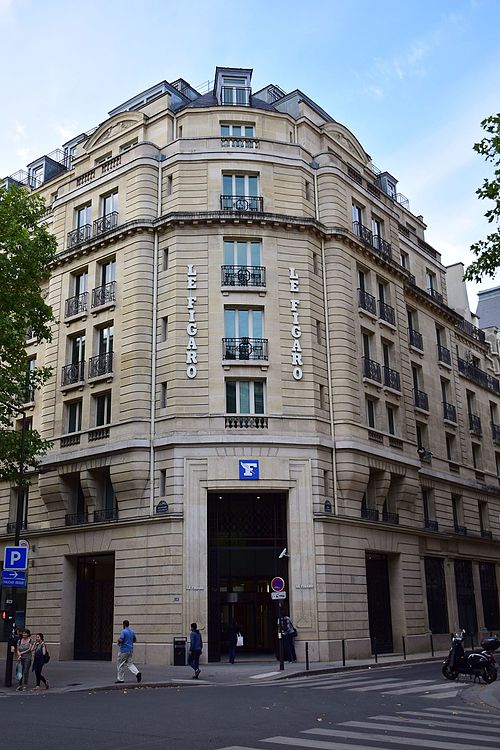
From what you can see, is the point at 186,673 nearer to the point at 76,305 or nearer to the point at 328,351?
the point at 328,351

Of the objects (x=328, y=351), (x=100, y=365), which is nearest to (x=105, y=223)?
(x=100, y=365)

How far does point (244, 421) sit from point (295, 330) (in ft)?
14.9

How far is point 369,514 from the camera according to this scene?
33.3 meters

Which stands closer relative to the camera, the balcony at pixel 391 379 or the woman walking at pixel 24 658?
the woman walking at pixel 24 658

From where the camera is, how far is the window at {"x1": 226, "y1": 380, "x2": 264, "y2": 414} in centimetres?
3055

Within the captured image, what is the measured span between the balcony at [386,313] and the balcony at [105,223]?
13073mm

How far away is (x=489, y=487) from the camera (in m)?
46.4

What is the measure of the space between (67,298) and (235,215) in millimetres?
9284

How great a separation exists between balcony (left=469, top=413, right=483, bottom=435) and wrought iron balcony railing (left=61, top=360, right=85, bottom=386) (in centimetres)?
2413

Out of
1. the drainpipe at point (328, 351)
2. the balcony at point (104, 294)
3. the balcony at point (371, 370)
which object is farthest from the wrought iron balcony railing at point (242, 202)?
the balcony at point (371, 370)

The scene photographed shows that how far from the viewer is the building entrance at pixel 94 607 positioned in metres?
31.5

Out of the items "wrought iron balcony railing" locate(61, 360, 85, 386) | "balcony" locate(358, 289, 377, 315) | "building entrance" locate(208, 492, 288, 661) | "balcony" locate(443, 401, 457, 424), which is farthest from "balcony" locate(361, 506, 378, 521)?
"wrought iron balcony railing" locate(61, 360, 85, 386)

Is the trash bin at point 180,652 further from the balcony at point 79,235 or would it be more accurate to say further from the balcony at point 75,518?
the balcony at point 79,235

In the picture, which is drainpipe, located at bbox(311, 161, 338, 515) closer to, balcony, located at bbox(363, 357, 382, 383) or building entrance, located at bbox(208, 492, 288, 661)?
building entrance, located at bbox(208, 492, 288, 661)
